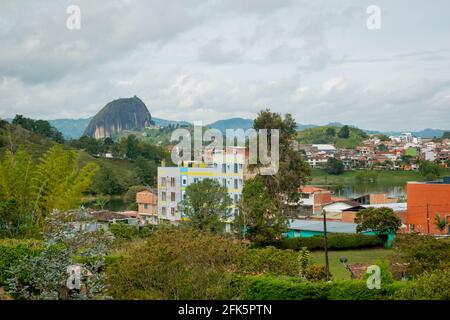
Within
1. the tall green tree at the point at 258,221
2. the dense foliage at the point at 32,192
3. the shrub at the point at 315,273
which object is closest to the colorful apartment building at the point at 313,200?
the tall green tree at the point at 258,221

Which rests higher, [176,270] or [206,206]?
[206,206]

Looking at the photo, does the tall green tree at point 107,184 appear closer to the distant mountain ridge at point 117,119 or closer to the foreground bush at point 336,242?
the foreground bush at point 336,242

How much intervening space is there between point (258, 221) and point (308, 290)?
36.2ft

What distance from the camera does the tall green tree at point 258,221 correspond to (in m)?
22.6

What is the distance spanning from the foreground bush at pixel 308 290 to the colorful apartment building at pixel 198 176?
15561mm

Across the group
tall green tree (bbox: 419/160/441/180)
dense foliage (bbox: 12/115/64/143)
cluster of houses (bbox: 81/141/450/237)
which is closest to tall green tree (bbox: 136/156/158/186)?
dense foliage (bbox: 12/115/64/143)

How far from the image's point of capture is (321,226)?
2752cm

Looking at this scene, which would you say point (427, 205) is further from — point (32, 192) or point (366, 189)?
point (366, 189)

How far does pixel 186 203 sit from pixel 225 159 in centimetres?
683

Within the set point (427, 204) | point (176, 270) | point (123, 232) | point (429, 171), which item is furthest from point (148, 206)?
point (429, 171)

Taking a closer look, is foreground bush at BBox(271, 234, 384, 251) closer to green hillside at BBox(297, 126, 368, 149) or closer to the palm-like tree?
the palm-like tree

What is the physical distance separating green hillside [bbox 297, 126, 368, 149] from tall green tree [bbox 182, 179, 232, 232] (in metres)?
78.7

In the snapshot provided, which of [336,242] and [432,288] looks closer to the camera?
[432,288]

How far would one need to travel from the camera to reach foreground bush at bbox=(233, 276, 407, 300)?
1146cm
